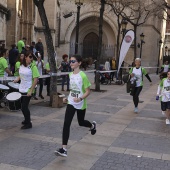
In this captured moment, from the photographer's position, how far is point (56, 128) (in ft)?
24.9

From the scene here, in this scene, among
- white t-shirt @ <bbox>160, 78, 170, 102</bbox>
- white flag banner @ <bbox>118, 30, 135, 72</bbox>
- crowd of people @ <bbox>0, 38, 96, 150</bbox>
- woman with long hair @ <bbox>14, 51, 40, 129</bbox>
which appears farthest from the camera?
white flag banner @ <bbox>118, 30, 135, 72</bbox>

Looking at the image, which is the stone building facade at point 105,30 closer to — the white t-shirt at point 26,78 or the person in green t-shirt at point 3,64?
the person in green t-shirt at point 3,64

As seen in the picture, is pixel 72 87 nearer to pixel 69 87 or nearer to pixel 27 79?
pixel 69 87

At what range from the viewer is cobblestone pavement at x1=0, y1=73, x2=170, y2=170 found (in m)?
5.26

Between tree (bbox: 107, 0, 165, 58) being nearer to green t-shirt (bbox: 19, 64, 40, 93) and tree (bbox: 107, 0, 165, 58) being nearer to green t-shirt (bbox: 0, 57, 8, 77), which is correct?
green t-shirt (bbox: 0, 57, 8, 77)

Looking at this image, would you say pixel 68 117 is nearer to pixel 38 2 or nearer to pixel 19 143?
pixel 19 143

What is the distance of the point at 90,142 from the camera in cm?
655

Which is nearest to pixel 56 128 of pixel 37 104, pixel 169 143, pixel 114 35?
pixel 169 143

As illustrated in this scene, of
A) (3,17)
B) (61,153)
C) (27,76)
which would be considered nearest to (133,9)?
(3,17)

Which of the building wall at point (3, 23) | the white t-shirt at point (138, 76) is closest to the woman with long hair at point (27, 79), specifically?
the white t-shirt at point (138, 76)

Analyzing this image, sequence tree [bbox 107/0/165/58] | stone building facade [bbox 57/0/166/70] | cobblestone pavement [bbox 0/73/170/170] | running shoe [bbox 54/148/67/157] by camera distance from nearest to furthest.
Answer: cobblestone pavement [bbox 0/73/170/170]
running shoe [bbox 54/148/67/157]
tree [bbox 107/0/165/58]
stone building facade [bbox 57/0/166/70]

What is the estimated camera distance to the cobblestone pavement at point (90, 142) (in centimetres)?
526

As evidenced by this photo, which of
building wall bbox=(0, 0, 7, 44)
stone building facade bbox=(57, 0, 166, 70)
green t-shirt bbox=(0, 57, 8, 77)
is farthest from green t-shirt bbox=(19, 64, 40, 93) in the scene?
stone building facade bbox=(57, 0, 166, 70)

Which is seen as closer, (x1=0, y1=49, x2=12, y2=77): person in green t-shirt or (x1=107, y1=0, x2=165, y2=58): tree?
(x1=0, y1=49, x2=12, y2=77): person in green t-shirt
